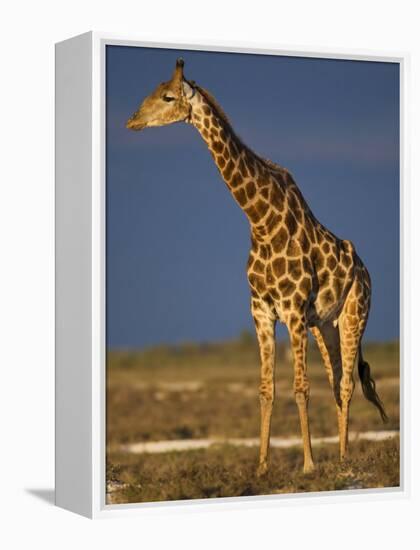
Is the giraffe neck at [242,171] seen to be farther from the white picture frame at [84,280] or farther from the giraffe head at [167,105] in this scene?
the white picture frame at [84,280]

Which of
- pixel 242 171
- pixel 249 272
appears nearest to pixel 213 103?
pixel 242 171

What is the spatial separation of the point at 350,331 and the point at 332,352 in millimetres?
229

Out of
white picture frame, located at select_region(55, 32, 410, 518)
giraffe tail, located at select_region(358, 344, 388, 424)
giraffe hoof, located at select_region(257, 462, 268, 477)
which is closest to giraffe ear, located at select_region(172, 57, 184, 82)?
white picture frame, located at select_region(55, 32, 410, 518)

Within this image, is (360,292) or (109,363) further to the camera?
(360,292)

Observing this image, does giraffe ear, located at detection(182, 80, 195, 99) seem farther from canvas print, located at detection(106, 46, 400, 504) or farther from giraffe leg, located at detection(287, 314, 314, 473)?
giraffe leg, located at detection(287, 314, 314, 473)

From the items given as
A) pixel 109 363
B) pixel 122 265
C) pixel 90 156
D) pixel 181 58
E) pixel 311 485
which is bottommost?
pixel 311 485

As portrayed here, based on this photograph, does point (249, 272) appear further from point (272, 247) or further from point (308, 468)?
point (308, 468)

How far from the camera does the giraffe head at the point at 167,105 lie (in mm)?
11719

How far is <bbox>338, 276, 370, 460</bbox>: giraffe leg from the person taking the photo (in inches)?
499

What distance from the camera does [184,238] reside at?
12.0 meters

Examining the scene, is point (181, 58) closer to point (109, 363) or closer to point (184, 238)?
point (184, 238)

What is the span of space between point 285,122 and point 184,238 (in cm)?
127

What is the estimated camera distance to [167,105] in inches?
466

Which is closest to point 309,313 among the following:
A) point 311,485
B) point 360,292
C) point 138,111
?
point 360,292
